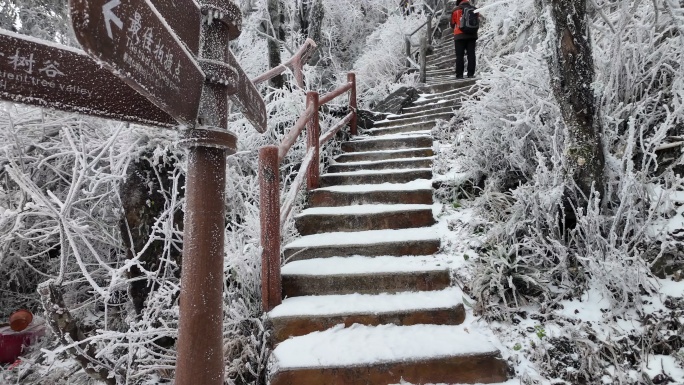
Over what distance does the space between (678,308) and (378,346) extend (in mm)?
1845

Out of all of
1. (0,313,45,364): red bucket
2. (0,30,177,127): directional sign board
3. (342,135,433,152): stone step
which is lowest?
(0,313,45,364): red bucket

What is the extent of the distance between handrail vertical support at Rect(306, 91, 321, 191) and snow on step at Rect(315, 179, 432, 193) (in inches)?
6.8

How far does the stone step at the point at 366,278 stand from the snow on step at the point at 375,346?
0.38 metres

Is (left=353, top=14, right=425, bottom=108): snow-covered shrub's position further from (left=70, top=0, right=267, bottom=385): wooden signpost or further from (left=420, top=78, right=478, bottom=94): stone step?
(left=70, top=0, right=267, bottom=385): wooden signpost

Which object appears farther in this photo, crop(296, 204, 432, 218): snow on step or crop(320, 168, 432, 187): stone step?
crop(320, 168, 432, 187): stone step

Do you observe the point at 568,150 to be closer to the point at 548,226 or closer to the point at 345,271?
the point at 548,226

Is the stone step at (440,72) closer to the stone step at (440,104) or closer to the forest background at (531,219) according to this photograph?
the stone step at (440,104)

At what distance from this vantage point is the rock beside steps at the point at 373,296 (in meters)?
2.22

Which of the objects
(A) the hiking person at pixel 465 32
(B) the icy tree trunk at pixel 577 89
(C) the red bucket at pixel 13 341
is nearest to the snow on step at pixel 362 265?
(B) the icy tree trunk at pixel 577 89

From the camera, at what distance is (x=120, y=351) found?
9.91 feet

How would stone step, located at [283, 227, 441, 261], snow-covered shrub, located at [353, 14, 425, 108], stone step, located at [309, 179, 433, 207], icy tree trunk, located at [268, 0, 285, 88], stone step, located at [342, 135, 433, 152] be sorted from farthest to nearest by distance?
snow-covered shrub, located at [353, 14, 425, 108]
icy tree trunk, located at [268, 0, 285, 88]
stone step, located at [342, 135, 433, 152]
stone step, located at [309, 179, 433, 207]
stone step, located at [283, 227, 441, 261]

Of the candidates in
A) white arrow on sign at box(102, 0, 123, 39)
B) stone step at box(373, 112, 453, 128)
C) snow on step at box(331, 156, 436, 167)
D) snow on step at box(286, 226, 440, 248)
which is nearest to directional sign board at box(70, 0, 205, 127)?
white arrow on sign at box(102, 0, 123, 39)

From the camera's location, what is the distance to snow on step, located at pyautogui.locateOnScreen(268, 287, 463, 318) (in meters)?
2.58

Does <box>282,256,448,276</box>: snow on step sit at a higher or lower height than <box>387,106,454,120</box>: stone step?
lower
